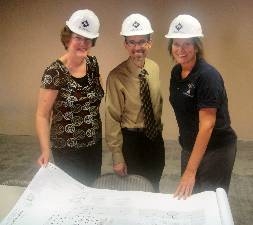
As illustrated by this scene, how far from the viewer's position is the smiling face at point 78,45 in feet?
6.06

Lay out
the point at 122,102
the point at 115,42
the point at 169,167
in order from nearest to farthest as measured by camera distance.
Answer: the point at 122,102 → the point at 169,167 → the point at 115,42

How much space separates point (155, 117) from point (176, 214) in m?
1.01

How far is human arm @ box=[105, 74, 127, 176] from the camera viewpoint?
6.84 ft

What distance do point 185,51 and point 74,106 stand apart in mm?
640

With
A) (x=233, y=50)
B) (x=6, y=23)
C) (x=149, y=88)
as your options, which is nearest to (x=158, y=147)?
(x=149, y=88)

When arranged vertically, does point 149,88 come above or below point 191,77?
below

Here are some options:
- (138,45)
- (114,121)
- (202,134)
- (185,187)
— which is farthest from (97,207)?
(138,45)

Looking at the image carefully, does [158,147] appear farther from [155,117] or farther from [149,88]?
[149,88]

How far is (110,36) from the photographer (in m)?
4.35

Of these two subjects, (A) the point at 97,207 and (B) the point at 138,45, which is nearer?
(A) the point at 97,207

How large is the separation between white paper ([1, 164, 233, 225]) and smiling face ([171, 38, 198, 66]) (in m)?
0.70

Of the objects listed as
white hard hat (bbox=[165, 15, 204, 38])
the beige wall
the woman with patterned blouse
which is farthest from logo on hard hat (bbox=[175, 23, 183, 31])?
the beige wall

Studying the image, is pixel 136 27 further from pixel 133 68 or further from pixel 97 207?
pixel 97 207

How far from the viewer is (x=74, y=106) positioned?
1.93m
